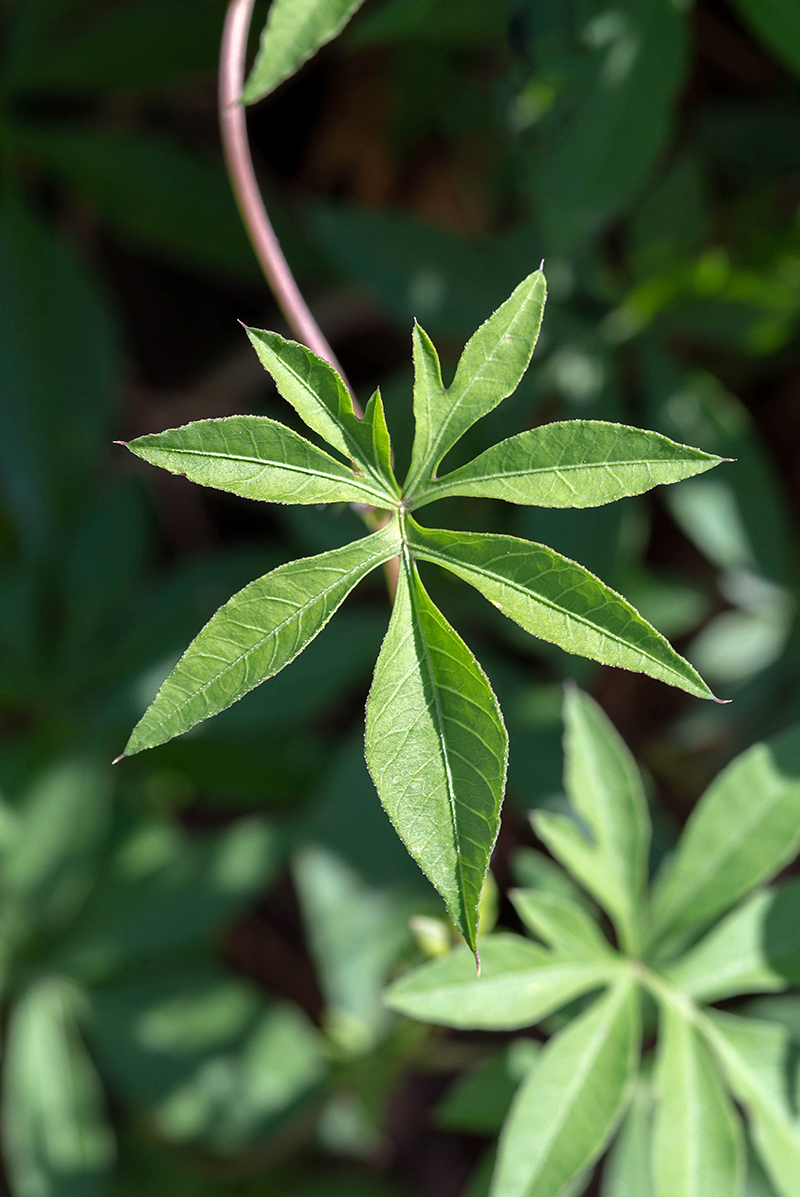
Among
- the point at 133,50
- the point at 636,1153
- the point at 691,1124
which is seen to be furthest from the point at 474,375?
the point at 133,50

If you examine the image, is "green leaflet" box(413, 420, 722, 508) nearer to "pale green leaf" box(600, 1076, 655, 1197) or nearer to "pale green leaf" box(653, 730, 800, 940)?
"pale green leaf" box(653, 730, 800, 940)

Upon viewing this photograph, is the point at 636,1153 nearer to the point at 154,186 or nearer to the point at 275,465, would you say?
the point at 275,465

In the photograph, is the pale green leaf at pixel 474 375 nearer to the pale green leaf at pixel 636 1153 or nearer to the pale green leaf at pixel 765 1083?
the pale green leaf at pixel 765 1083

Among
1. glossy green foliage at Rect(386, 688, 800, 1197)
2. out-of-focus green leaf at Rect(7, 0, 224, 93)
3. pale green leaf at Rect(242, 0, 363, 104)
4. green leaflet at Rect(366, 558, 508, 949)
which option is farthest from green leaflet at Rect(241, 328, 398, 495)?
out-of-focus green leaf at Rect(7, 0, 224, 93)

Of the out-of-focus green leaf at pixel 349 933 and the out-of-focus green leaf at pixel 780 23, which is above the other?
the out-of-focus green leaf at pixel 780 23

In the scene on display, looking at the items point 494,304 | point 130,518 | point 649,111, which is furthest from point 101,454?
point 649,111

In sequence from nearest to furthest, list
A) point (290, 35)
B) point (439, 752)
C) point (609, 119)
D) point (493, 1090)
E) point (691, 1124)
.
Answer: point (439, 752) < point (290, 35) < point (691, 1124) < point (493, 1090) < point (609, 119)

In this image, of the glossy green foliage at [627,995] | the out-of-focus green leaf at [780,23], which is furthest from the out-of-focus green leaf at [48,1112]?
the out-of-focus green leaf at [780,23]
